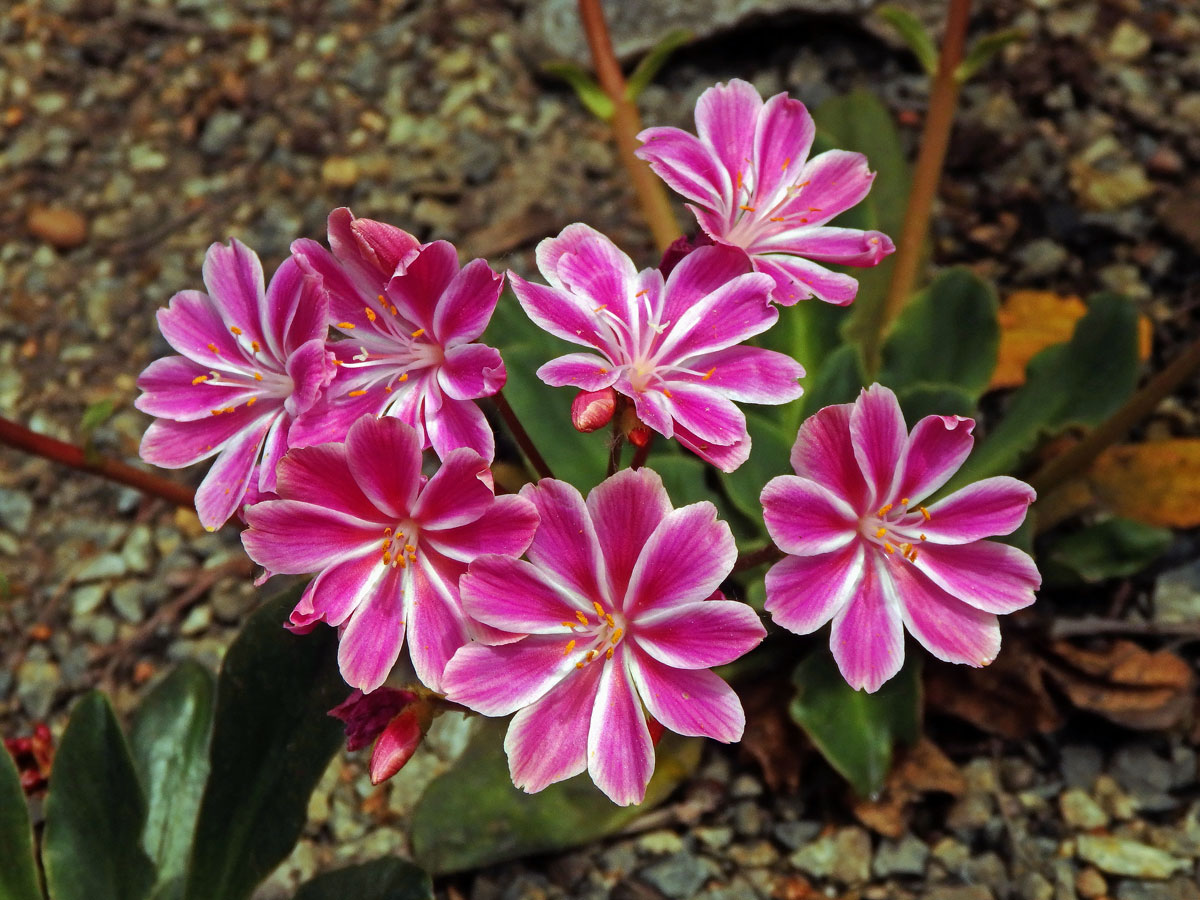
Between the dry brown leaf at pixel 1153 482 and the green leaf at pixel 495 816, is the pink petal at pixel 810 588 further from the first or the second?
the dry brown leaf at pixel 1153 482

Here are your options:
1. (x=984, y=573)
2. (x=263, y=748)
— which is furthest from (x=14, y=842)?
(x=984, y=573)

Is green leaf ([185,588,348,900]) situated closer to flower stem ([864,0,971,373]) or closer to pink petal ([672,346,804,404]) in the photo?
pink petal ([672,346,804,404])

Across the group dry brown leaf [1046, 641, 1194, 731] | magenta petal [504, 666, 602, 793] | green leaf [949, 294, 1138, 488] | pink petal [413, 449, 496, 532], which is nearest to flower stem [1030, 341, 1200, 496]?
green leaf [949, 294, 1138, 488]

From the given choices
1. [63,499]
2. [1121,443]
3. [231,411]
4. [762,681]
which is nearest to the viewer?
[231,411]

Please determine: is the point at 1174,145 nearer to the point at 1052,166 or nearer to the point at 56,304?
the point at 1052,166

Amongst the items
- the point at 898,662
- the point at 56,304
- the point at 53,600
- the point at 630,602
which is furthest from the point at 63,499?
the point at 898,662

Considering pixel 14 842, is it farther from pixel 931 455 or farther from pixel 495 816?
pixel 931 455
